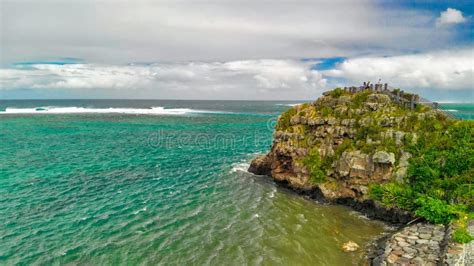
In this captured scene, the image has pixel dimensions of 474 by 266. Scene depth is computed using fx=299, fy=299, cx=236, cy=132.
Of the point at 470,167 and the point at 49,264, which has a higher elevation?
the point at 470,167

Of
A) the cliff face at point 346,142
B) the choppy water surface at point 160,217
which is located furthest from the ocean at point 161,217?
the cliff face at point 346,142

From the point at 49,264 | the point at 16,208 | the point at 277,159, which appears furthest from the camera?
the point at 277,159

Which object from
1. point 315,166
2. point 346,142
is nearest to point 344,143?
point 346,142

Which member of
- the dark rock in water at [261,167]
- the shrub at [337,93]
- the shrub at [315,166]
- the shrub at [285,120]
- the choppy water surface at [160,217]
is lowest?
the choppy water surface at [160,217]

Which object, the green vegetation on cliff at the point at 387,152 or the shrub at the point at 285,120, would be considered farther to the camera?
the shrub at the point at 285,120

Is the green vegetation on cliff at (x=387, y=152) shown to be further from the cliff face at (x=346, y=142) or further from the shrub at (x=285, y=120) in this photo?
the shrub at (x=285, y=120)

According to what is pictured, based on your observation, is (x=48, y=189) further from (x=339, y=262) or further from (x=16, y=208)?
(x=339, y=262)

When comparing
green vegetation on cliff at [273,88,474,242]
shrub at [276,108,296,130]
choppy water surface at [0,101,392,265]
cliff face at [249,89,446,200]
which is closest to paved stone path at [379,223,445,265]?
green vegetation on cliff at [273,88,474,242]

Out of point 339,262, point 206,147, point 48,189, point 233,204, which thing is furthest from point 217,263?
point 206,147
